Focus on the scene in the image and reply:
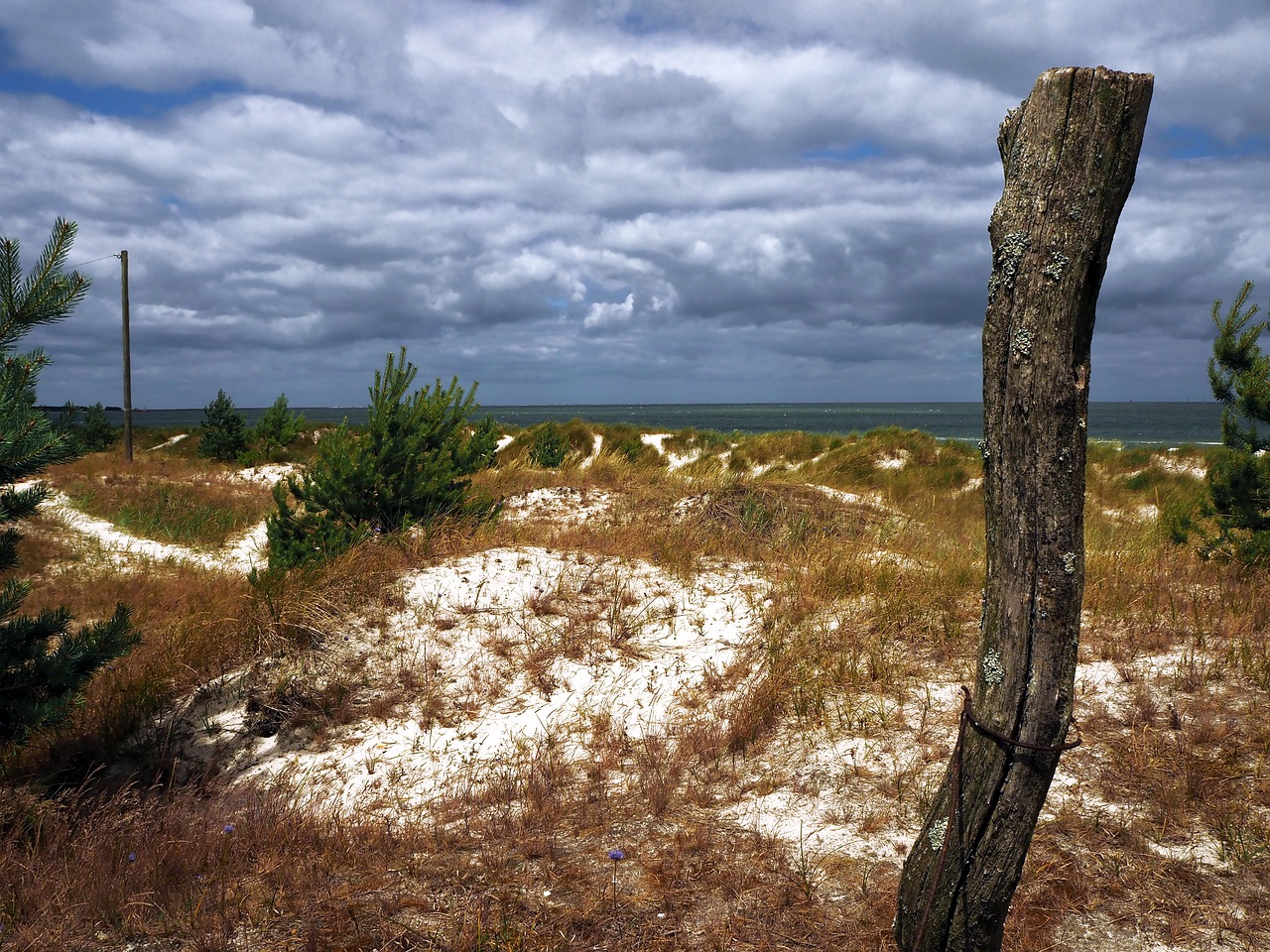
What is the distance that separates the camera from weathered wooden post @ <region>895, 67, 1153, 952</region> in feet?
8.43

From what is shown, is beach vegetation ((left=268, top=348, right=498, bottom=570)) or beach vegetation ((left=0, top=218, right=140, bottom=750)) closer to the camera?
beach vegetation ((left=0, top=218, right=140, bottom=750))

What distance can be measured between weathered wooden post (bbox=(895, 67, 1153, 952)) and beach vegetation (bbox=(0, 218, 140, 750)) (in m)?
4.58

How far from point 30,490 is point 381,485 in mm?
4958

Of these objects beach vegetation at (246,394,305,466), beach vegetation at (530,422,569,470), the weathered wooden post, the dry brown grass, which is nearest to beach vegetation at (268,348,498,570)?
the dry brown grass

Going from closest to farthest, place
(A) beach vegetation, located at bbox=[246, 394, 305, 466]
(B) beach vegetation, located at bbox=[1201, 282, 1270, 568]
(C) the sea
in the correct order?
(B) beach vegetation, located at bbox=[1201, 282, 1270, 568] → (A) beach vegetation, located at bbox=[246, 394, 305, 466] → (C) the sea

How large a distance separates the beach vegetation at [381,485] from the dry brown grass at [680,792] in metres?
0.54

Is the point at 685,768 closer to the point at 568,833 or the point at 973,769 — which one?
the point at 568,833

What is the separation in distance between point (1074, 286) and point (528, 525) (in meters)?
8.67

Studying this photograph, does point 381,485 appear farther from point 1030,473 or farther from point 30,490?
point 1030,473

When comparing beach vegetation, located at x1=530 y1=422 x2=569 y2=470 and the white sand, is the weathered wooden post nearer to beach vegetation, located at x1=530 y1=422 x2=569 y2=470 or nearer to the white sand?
the white sand

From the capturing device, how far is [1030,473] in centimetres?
269

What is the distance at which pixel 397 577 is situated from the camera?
8.25 m

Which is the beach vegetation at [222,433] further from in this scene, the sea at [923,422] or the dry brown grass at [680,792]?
the dry brown grass at [680,792]

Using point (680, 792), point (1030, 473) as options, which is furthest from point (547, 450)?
point (1030, 473)
